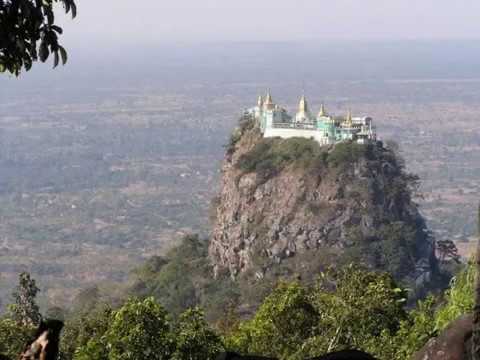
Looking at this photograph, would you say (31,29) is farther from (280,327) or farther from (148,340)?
(280,327)

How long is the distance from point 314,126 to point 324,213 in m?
4.94

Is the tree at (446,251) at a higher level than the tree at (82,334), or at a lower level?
lower

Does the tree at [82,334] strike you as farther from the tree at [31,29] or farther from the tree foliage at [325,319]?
the tree at [31,29]

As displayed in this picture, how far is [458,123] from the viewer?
19562cm

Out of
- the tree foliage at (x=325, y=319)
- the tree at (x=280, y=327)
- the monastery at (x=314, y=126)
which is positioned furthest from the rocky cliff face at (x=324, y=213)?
the tree at (x=280, y=327)

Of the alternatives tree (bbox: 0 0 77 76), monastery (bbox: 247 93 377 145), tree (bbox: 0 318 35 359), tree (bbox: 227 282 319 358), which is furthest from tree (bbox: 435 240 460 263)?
tree (bbox: 0 0 77 76)

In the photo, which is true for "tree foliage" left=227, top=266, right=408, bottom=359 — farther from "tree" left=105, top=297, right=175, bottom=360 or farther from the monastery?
the monastery

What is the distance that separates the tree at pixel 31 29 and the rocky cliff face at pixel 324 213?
4812cm

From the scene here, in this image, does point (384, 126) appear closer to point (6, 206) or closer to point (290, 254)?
point (6, 206)

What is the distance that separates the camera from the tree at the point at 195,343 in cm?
1377

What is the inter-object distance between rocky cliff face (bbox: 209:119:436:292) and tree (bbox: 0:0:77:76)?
48.1m

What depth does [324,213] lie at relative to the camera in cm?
5778

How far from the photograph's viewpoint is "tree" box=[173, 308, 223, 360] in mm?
13766

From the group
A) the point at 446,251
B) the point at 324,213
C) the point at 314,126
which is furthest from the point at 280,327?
the point at 446,251
